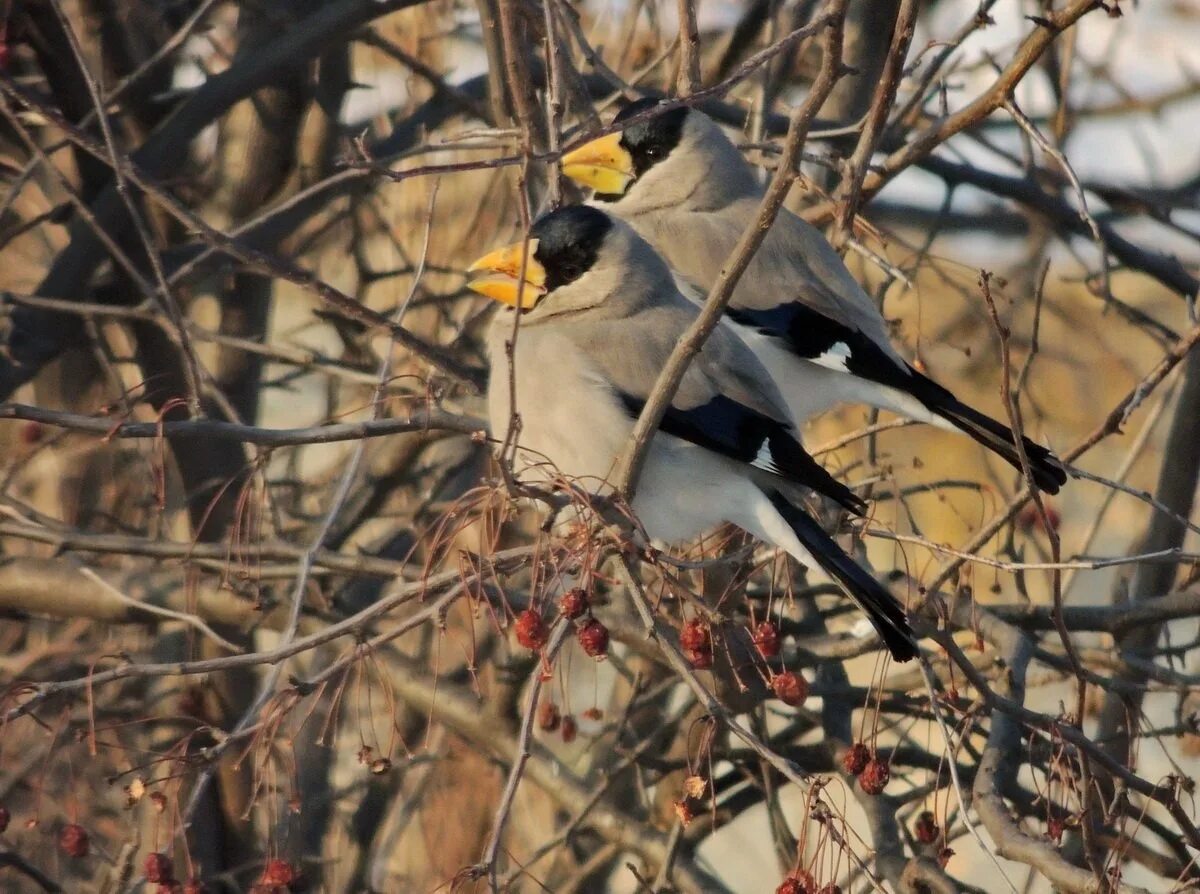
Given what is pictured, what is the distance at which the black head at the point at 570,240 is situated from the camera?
11.8 ft

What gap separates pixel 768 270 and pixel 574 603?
1.71 metres

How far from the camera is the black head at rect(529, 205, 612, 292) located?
A: 3.61m

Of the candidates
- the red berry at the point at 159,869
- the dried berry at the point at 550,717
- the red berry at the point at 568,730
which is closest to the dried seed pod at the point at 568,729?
the red berry at the point at 568,730

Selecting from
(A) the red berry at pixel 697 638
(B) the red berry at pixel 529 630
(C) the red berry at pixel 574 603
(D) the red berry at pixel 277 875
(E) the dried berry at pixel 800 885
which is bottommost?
(D) the red berry at pixel 277 875

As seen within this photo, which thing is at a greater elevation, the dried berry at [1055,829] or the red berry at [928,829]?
the red berry at [928,829]

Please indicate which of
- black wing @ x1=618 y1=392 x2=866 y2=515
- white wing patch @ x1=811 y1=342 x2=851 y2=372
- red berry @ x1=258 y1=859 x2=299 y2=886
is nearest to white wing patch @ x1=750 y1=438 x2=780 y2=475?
→ black wing @ x1=618 y1=392 x2=866 y2=515

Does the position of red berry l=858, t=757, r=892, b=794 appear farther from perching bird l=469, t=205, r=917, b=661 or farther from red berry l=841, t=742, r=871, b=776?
perching bird l=469, t=205, r=917, b=661

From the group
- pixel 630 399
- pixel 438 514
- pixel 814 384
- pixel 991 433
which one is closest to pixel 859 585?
pixel 630 399

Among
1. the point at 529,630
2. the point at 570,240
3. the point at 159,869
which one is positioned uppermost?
the point at 570,240

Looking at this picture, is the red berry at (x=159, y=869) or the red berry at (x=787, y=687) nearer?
the red berry at (x=159, y=869)

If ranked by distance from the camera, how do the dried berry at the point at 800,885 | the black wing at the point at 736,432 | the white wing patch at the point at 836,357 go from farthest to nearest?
the white wing patch at the point at 836,357
the black wing at the point at 736,432
the dried berry at the point at 800,885

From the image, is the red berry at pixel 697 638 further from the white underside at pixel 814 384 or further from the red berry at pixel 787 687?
the white underside at pixel 814 384

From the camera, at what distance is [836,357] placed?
3943mm

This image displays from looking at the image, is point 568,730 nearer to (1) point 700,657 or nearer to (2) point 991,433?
(1) point 700,657
